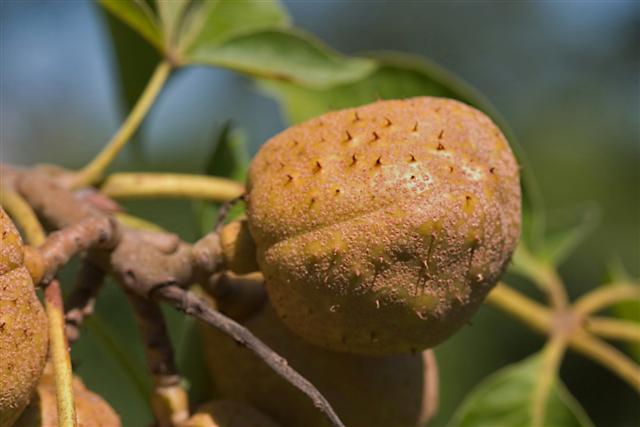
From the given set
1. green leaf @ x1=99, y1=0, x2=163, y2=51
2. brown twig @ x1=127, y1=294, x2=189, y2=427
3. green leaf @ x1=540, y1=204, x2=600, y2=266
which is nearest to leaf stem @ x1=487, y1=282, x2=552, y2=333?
green leaf @ x1=540, y1=204, x2=600, y2=266

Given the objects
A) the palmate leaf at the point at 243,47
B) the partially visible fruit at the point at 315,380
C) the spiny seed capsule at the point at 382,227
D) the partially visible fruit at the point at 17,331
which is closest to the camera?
the partially visible fruit at the point at 17,331

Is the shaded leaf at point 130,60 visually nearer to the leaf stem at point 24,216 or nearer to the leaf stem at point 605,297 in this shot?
the leaf stem at point 24,216

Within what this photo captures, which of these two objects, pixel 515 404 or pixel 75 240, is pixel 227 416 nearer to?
pixel 75 240

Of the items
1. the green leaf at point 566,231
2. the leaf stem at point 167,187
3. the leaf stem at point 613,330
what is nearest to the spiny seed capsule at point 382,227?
the leaf stem at point 167,187

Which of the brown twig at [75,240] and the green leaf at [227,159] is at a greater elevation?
the green leaf at [227,159]

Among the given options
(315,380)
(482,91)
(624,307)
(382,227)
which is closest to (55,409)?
(315,380)

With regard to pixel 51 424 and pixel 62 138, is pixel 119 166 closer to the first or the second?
pixel 51 424
